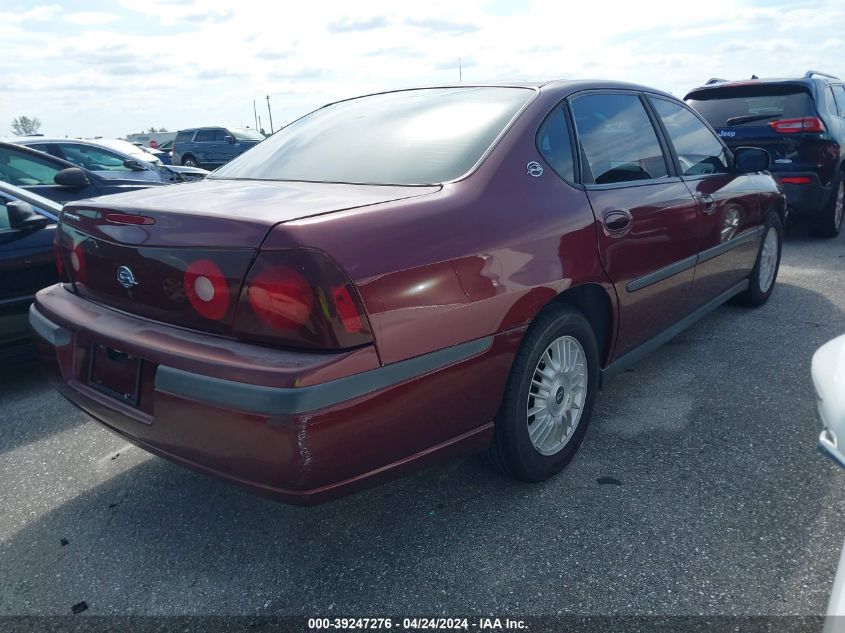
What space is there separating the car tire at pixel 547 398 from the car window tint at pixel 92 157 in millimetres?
7810

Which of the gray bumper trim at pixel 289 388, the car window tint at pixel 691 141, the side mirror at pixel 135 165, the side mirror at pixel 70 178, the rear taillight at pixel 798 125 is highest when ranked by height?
the car window tint at pixel 691 141

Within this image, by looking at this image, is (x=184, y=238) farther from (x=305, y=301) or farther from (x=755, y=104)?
(x=755, y=104)

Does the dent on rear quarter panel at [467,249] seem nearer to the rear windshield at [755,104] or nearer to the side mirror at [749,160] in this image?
the side mirror at [749,160]

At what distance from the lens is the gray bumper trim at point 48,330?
2.37m

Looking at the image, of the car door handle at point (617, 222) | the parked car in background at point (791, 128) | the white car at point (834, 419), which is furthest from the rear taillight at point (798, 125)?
the white car at point (834, 419)

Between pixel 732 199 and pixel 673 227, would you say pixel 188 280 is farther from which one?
pixel 732 199

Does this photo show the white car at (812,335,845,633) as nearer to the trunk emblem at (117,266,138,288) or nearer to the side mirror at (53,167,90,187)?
the trunk emblem at (117,266,138,288)

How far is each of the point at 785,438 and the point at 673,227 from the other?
105 cm

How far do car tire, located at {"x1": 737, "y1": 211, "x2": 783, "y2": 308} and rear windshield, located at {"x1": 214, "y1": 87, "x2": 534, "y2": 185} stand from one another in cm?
269

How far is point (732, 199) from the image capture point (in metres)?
3.86

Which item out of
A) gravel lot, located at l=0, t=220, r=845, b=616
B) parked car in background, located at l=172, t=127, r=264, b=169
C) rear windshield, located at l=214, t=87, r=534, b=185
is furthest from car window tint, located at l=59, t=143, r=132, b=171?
parked car in background, located at l=172, t=127, r=264, b=169

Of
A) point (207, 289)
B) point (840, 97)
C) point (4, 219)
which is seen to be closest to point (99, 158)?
point (4, 219)

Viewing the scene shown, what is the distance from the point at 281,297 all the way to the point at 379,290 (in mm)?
262

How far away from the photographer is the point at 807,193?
655 centimetres
